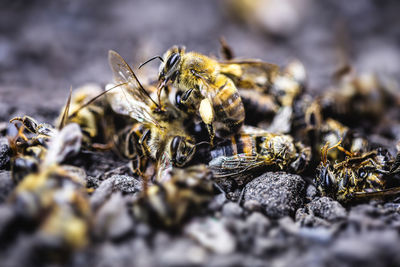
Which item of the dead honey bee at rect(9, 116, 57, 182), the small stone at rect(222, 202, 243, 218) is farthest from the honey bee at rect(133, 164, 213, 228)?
the dead honey bee at rect(9, 116, 57, 182)

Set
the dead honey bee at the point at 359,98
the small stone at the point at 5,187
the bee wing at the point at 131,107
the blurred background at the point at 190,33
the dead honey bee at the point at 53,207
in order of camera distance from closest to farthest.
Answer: the dead honey bee at the point at 53,207 < the small stone at the point at 5,187 < the bee wing at the point at 131,107 < the dead honey bee at the point at 359,98 < the blurred background at the point at 190,33

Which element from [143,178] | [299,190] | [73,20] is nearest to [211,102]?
[143,178]

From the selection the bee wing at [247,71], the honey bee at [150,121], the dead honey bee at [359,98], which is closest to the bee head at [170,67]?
the honey bee at [150,121]

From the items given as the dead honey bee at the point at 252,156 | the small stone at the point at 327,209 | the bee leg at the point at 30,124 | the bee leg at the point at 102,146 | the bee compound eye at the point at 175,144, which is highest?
the bee leg at the point at 30,124

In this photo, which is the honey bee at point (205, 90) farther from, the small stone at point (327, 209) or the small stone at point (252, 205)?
the small stone at point (327, 209)

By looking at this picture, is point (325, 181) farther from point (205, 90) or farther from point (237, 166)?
point (205, 90)

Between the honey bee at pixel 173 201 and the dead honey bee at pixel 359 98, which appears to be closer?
the honey bee at pixel 173 201

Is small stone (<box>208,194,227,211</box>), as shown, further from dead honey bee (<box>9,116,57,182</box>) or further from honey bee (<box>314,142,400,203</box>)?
dead honey bee (<box>9,116,57,182</box>)

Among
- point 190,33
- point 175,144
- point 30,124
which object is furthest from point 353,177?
point 190,33
